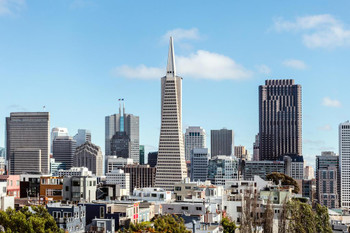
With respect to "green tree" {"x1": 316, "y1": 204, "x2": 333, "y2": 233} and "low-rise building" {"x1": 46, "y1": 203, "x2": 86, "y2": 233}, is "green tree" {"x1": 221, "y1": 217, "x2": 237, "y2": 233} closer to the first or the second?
"green tree" {"x1": 316, "y1": 204, "x2": 333, "y2": 233}

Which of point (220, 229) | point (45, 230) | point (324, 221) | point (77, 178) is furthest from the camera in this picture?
point (77, 178)

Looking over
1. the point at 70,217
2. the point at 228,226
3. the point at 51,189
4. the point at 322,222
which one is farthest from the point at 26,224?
→ the point at 322,222

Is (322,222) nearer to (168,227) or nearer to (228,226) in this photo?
(228,226)

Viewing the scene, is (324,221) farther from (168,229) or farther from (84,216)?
(84,216)

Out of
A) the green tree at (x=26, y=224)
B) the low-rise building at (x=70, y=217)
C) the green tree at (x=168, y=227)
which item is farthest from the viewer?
the green tree at (x=168, y=227)

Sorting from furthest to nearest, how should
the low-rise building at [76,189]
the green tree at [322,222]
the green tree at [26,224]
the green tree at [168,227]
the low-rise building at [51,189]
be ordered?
the low-rise building at [51,189] < the low-rise building at [76,189] < the green tree at [322,222] < the green tree at [168,227] < the green tree at [26,224]

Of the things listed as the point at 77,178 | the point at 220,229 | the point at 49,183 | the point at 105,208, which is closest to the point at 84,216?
the point at 105,208

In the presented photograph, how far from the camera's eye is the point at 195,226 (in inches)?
3760

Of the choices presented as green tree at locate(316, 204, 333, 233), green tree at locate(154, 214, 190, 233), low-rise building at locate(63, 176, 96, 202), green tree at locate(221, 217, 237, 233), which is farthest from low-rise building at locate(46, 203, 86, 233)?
green tree at locate(316, 204, 333, 233)

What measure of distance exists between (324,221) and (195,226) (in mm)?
32413

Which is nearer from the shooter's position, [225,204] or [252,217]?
[252,217]

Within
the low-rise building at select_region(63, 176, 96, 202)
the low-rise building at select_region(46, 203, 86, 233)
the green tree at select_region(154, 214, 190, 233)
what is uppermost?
the low-rise building at select_region(63, 176, 96, 202)

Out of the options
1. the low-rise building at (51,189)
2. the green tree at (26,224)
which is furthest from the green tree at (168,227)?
the low-rise building at (51,189)

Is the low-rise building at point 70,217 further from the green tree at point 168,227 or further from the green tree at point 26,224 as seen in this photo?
the green tree at point 168,227
